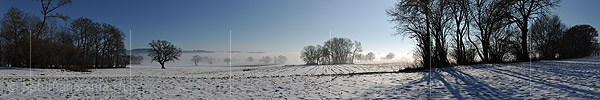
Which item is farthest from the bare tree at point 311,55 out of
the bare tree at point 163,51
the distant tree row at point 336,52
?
the bare tree at point 163,51

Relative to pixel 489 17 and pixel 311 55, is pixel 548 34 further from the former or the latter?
pixel 311 55

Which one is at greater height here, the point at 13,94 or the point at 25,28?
the point at 25,28

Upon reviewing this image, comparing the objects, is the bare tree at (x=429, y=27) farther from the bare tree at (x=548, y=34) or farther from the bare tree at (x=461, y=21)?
the bare tree at (x=548, y=34)

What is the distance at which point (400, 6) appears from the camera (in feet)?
67.6

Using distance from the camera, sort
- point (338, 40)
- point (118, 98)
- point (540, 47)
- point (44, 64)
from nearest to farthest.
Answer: point (118, 98) < point (44, 64) < point (540, 47) < point (338, 40)

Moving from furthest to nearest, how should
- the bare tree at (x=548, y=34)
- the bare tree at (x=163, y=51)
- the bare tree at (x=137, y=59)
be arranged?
the bare tree at (x=137, y=59), the bare tree at (x=163, y=51), the bare tree at (x=548, y=34)

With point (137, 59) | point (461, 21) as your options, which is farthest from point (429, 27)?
point (137, 59)

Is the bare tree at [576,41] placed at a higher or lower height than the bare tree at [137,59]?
higher

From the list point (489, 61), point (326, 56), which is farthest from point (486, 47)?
point (326, 56)

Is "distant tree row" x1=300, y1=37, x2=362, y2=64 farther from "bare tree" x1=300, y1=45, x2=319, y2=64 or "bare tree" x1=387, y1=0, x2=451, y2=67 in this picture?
"bare tree" x1=387, y1=0, x2=451, y2=67

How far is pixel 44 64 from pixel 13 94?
27.4 m

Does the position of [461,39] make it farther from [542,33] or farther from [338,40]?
[338,40]

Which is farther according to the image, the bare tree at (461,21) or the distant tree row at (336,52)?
the distant tree row at (336,52)

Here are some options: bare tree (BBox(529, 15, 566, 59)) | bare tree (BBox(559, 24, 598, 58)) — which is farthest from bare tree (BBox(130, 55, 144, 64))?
bare tree (BBox(559, 24, 598, 58))
